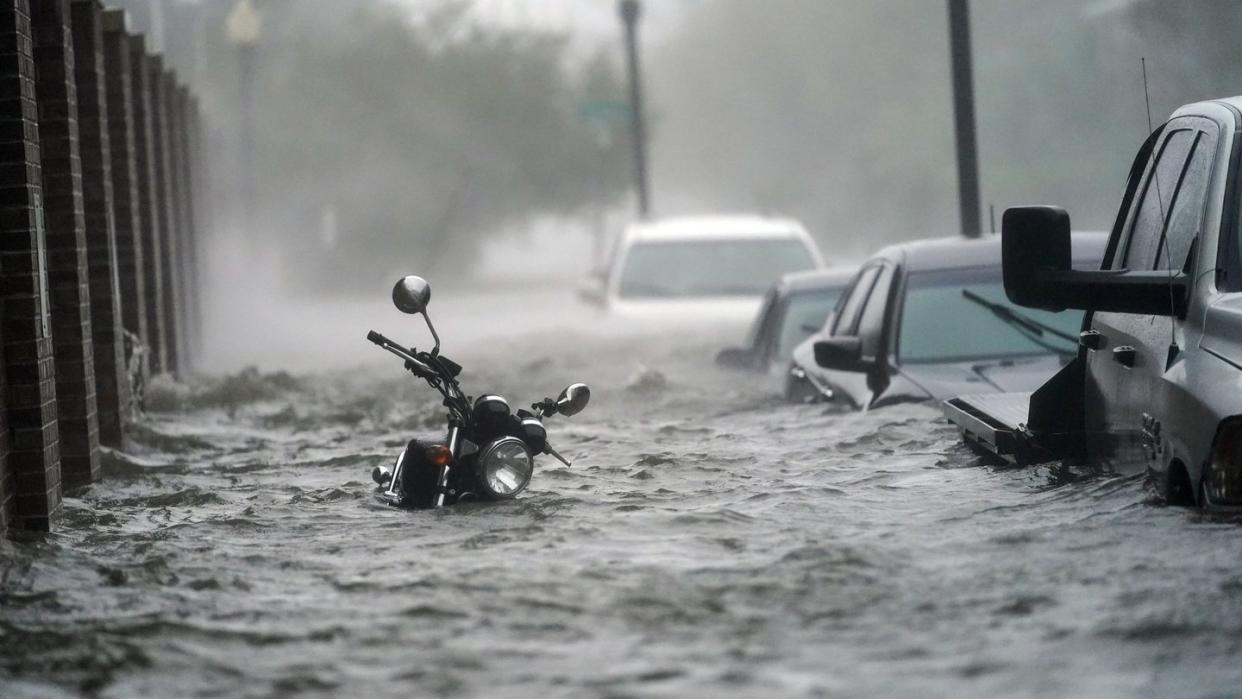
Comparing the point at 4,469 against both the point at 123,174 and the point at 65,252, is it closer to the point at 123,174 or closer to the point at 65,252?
the point at 65,252

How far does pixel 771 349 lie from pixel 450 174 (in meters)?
39.1

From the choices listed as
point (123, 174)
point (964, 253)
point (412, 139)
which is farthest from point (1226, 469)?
point (412, 139)

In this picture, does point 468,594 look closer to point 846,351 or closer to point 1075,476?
point 1075,476

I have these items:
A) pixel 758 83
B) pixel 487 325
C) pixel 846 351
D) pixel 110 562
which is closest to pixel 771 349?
pixel 846 351

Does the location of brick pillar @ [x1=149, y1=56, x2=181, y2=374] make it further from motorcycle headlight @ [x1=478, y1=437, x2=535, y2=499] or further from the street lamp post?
the street lamp post

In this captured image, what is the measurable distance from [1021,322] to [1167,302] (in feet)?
13.4

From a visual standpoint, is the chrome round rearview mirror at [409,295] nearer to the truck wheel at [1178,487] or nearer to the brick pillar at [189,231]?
the truck wheel at [1178,487]

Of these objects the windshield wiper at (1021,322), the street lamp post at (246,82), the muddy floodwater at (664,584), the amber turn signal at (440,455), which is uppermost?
the street lamp post at (246,82)

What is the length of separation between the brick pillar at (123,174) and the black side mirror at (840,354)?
19.7 ft

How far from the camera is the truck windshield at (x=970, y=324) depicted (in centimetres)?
962

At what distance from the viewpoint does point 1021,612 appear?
206 inches

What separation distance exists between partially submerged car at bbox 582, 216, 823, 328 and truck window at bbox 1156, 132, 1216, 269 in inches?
382

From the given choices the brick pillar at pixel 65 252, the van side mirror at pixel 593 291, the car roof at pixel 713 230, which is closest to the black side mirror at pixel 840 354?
the brick pillar at pixel 65 252

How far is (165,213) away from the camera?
60.0 feet
